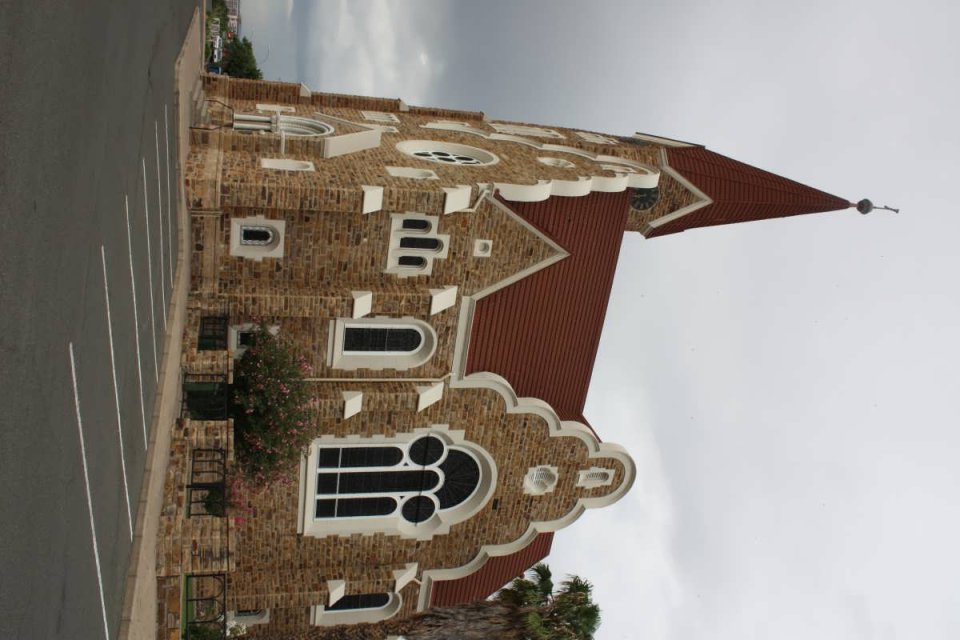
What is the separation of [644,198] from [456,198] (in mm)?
6786

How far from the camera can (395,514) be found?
16.1 meters

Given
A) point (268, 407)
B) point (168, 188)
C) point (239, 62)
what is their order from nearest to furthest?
1. point (168, 188)
2. point (268, 407)
3. point (239, 62)

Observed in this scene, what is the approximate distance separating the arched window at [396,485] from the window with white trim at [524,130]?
8.91 m

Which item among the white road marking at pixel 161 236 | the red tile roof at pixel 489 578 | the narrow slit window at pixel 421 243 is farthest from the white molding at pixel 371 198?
the red tile roof at pixel 489 578

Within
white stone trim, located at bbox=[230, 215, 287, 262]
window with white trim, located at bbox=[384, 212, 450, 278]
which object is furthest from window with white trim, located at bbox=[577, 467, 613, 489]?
white stone trim, located at bbox=[230, 215, 287, 262]

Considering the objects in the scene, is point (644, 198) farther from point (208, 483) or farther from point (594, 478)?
point (208, 483)

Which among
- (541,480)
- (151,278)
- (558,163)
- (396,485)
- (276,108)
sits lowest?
(396,485)

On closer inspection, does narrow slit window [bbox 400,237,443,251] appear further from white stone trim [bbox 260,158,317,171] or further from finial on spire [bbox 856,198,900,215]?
finial on spire [bbox 856,198,900,215]

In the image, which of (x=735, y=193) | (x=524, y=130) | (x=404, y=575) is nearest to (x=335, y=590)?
(x=404, y=575)

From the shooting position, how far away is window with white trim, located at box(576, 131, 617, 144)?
19628mm

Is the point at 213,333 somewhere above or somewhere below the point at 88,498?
below

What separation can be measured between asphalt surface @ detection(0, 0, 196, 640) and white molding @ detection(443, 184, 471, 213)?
5323 mm

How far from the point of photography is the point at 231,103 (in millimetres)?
16953

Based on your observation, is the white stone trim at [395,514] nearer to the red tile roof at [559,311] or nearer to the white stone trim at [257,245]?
the red tile roof at [559,311]
